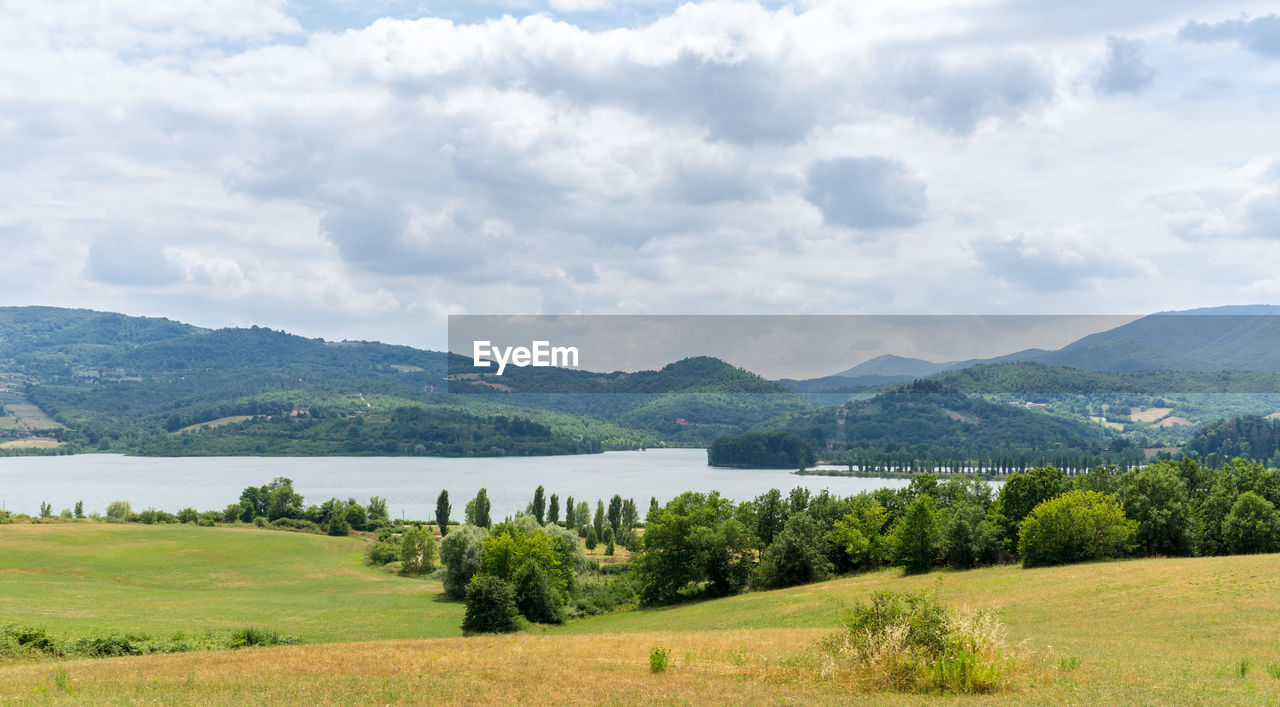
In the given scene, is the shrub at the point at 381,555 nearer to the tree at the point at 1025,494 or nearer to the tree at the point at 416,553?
the tree at the point at 416,553

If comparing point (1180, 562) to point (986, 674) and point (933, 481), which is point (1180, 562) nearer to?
point (933, 481)

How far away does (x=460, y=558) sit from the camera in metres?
60.3

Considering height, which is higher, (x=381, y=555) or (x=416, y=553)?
(x=416, y=553)

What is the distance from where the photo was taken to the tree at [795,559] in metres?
53.9

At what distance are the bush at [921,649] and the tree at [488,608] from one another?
2894 cm

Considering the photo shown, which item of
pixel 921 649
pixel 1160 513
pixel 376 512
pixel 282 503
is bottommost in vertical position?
pixel 376 512

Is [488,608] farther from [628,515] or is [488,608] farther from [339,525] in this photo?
[339,525]

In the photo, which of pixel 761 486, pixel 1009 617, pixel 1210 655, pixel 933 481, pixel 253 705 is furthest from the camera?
pixel 761 486

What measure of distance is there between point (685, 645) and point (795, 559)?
3202 centimetres

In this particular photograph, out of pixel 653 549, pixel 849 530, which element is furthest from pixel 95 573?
pixel 849 530

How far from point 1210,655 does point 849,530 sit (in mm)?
39418

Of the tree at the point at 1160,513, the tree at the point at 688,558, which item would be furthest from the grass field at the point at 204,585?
the tree at the point at 1160,513

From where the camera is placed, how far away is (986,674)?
48.2ft

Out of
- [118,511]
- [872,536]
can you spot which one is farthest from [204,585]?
[872,536]
